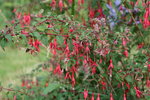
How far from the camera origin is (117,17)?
2.53m

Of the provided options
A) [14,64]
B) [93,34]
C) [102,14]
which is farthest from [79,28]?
[14,64]

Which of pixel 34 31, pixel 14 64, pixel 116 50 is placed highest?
pixel 34 31

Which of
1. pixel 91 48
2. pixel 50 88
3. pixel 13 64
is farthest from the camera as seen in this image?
pixel 13 64

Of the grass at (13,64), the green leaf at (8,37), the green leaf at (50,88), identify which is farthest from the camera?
the grass at (13,64)

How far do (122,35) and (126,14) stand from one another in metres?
0.72

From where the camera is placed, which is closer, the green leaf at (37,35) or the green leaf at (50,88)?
the green leaf at (37,35)

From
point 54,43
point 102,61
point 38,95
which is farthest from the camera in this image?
point 38,95

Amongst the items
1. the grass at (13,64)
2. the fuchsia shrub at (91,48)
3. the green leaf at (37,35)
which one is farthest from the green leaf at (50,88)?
the grass at (13,64)

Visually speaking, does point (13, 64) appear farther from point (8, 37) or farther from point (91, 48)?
point (8, 37)

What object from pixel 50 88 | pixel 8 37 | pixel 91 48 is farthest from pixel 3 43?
pixel 50 88

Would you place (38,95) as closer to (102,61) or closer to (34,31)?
(102,61)

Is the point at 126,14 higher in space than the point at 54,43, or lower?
higher

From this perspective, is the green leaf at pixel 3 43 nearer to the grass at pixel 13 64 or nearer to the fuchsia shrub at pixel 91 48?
the fuchsia shrub at pixel 91 48

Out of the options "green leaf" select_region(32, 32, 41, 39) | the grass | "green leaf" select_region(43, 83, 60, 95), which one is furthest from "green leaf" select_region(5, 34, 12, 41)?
the grass
